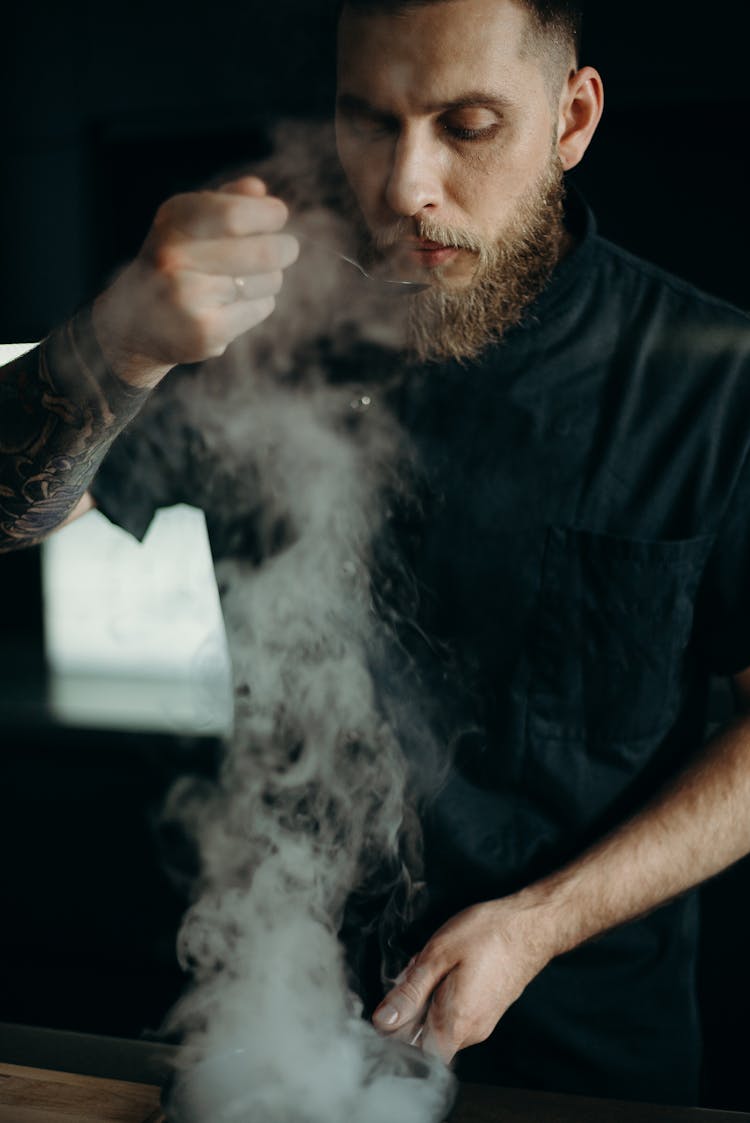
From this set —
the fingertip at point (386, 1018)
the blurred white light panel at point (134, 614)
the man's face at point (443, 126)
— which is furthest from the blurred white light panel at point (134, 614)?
the fingertip at point (386, 1018)

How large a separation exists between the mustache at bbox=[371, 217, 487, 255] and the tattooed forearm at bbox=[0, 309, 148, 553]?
0.52 meters

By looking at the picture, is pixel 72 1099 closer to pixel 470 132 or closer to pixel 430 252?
pixel 430 252

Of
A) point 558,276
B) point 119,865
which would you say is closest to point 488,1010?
point 558,276

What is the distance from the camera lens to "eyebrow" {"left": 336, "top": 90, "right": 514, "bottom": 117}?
4.83 feet

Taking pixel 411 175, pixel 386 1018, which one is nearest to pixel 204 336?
pixel 411 175

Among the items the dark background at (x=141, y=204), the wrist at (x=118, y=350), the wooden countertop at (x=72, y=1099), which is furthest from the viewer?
the dark background at (x=141, y=204)

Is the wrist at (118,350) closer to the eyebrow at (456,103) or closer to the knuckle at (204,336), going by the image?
the knuckle at (204,336)

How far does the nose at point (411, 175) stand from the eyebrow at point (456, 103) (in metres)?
0.05

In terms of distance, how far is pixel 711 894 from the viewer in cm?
278

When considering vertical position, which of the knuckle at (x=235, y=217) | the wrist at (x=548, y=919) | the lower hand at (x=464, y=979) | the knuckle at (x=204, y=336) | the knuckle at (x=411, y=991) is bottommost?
the wrist at (x=548, y=919)

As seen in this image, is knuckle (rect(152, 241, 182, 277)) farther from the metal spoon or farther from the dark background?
the dark background

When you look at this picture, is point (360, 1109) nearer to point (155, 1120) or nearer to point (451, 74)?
point (155, 1120)

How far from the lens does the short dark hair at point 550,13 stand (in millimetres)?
1466

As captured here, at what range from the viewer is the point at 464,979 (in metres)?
1.30
